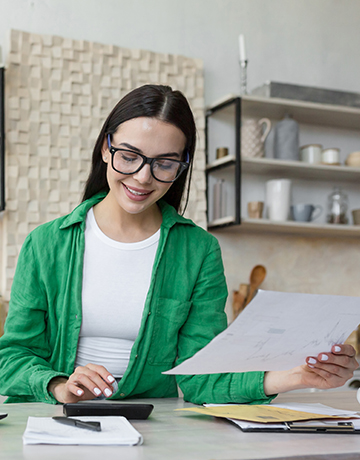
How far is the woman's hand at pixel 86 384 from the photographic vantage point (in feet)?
3.42

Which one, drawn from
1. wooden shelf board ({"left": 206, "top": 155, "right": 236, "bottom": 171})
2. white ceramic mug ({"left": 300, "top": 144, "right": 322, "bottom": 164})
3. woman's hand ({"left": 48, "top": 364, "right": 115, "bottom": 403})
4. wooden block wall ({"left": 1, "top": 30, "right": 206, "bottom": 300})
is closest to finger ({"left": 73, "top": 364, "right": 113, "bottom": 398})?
woman's hand ({"left": 48, "top": 364, "right": 115, "bottom": 403})

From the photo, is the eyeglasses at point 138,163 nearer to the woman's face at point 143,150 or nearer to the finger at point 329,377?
the woman's face at point 143,150

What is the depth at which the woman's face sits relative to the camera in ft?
4.36

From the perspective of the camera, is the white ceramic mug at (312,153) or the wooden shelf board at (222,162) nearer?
the wooden shelf board at (222,162)

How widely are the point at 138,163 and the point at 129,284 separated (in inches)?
12.8

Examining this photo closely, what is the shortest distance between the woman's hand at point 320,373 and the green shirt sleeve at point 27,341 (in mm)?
463

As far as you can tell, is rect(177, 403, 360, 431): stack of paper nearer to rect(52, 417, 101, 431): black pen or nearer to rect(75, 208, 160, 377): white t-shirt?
rect(52, 417, 101, 431): black pen

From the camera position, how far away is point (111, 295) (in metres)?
1.44

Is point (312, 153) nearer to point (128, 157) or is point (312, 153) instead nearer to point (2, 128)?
point (2, 128)

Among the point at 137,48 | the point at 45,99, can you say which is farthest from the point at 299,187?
the point at 45,99

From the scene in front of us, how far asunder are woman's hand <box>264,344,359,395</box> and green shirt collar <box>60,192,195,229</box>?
505 mm

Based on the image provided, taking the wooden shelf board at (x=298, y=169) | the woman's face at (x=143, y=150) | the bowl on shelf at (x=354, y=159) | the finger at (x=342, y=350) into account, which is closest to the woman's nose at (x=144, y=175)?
the woman's face at (x=143, y=150)

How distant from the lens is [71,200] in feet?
9.55

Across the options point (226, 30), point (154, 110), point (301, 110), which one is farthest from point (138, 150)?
point (226, 30)
